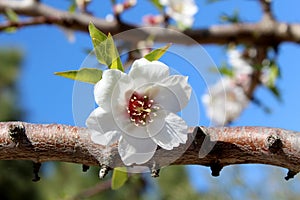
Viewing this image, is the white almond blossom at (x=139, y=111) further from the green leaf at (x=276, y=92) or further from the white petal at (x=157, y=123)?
the green leaf at (x=276, y=92)

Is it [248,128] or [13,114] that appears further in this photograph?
[13,114]

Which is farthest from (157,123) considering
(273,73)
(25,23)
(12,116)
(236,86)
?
(12,116)

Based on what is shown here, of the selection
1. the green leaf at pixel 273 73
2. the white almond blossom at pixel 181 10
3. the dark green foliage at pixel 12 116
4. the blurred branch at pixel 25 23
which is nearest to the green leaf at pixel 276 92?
the green leaf at pixel 273 73

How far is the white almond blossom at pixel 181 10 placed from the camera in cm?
140

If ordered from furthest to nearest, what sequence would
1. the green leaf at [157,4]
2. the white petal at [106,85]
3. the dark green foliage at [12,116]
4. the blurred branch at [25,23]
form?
the dark green foliage at [12,116], the green leaf at [157,4], the blurred branch at [25,23], the white petal at [106,85]

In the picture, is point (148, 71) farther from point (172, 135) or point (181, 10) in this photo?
point (181, 10)

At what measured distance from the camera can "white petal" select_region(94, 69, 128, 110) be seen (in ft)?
1.53

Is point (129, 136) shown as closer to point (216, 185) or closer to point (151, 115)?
point (151, 115)

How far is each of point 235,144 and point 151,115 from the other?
81 mm

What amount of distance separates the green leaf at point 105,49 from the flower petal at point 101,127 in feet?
0.14

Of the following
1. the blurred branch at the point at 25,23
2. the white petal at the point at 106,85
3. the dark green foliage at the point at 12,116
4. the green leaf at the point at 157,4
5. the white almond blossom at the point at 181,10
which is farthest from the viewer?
the dark green foliage at the point at 12,116

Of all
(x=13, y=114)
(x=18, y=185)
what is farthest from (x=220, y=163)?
Answer: (x=13, y=114)

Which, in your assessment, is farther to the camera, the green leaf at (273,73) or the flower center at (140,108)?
the green leaf at (273,73)

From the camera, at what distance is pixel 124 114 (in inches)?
19.4
